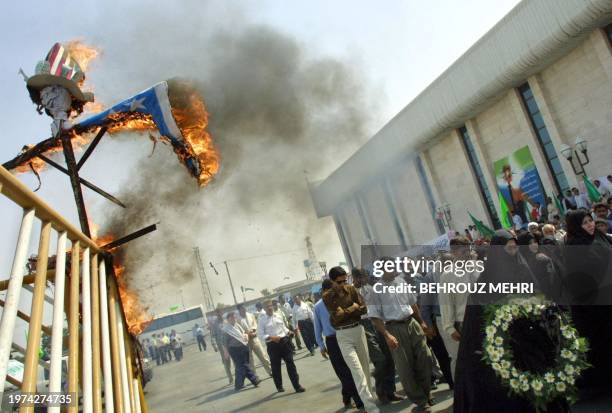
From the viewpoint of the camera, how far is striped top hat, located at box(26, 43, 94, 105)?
511 cm

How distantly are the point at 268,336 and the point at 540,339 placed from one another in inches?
271

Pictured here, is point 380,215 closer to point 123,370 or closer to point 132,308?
point 132,308

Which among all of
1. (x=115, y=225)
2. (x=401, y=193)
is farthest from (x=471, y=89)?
(x=115, y=225)

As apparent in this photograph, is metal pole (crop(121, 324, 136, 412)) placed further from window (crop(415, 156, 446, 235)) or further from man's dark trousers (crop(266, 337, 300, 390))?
window (crop(415, 156, 446, 235))

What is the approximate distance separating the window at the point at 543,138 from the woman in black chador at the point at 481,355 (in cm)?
1962

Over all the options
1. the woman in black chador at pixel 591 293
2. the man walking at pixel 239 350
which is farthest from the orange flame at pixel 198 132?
the man walking at pixel 239 350

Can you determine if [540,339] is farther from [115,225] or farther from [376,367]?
[115,225]

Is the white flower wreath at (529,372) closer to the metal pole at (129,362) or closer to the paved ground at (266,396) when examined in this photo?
the paved ground at (266,396)

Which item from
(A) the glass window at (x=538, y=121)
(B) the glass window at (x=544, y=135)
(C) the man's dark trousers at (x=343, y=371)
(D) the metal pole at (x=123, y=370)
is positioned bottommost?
(C) the man's dark trousers at (x=343, y=371)

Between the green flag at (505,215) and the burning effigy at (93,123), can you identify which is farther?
the green flag at (505,215)

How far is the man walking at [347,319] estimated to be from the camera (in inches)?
265

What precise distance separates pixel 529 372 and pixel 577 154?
735 inches

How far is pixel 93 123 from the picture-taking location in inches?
214

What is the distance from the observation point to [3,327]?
156cm
